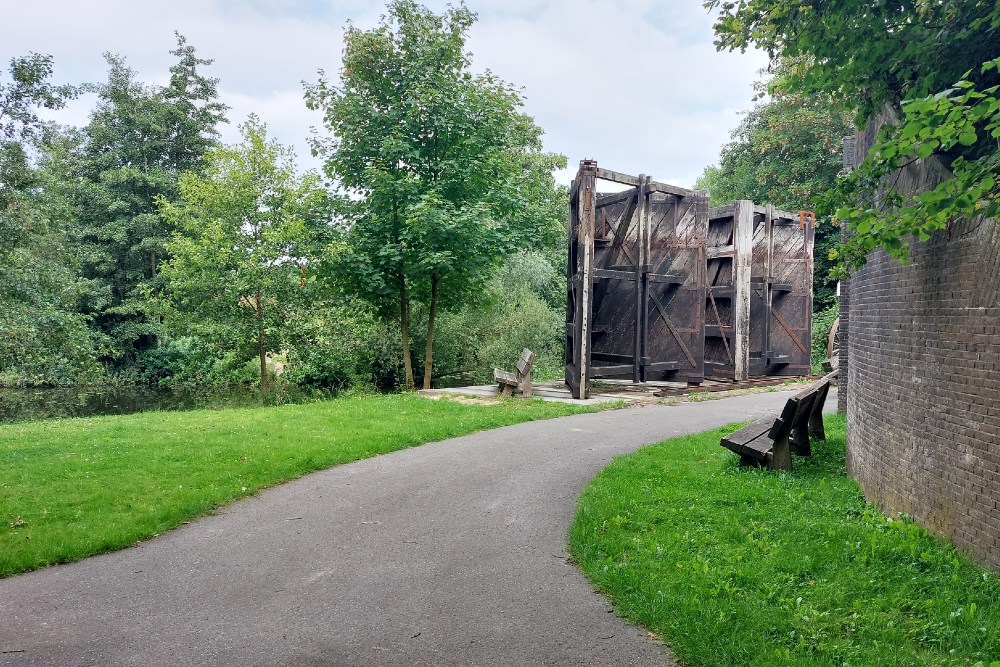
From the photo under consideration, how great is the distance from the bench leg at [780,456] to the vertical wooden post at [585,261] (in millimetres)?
6530

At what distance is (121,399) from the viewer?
23016mm

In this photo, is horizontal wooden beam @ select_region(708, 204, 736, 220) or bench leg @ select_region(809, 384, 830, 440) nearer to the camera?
bench leg @ select_region(809, 384, 830, 440)

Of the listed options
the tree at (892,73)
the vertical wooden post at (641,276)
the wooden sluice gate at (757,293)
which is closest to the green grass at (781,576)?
the tree at (892,73)

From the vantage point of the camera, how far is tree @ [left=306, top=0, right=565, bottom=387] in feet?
48.0

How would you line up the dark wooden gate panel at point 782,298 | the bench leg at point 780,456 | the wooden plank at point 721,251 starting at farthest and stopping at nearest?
the dark wooden gate panel at point 782,298 → the wooden plank at point 721,251 → the bench leg at point 780,456

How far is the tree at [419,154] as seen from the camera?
14.6m

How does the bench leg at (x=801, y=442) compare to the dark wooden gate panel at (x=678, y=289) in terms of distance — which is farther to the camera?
the dark wooden gate panel at (x=678, y=289)

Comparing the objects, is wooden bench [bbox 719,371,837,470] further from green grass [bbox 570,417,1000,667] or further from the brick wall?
the brick wall

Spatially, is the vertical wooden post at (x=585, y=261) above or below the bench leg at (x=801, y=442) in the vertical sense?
above

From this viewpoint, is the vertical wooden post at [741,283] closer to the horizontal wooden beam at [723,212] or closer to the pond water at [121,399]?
the horizontal wooden beam at [723,212]

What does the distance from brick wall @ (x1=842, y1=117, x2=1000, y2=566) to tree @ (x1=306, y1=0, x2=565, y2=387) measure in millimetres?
9251

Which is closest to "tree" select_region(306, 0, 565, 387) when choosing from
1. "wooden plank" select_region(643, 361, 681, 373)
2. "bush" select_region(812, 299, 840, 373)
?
"wooden plank" select_region(643, 361, 681, 373)

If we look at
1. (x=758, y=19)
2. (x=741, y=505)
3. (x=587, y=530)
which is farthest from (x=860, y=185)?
(x=587, y=530)

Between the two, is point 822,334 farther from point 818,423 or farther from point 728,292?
point 818,423
